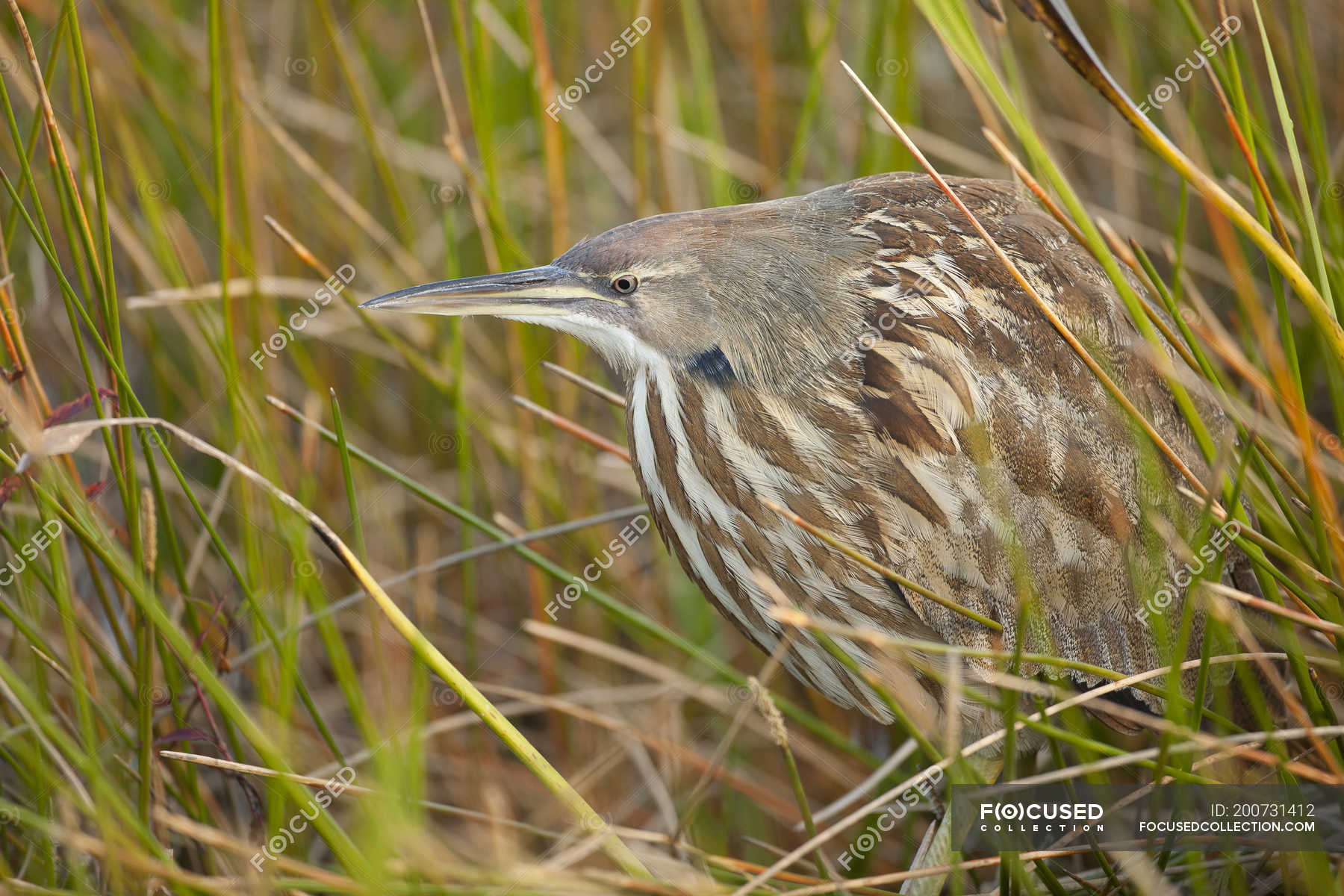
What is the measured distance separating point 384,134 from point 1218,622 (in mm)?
2208

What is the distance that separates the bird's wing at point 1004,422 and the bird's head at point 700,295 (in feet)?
0.24

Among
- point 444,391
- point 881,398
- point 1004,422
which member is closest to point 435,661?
point 881,398

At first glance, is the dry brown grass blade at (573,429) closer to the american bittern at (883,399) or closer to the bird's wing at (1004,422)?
the american bittern at (883,399)

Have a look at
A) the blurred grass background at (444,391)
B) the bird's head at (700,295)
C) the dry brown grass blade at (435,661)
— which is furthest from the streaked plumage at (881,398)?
the dry brown grass blade at (435,661)

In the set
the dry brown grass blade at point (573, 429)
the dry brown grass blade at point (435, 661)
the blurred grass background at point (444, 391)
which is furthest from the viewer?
the dry brown grass blade at point (573, 429)

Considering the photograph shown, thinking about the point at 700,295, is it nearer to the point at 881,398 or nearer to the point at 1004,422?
the point at 881,398

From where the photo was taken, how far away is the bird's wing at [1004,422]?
1.53 meters

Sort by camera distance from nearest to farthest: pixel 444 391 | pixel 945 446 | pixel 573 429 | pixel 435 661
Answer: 1. pixel 435 661
2. pixel 945 446
3. pixel 573 429
4. pixel 444 391

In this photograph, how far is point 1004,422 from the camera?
60.6 inches

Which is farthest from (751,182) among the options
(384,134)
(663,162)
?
(384,134)

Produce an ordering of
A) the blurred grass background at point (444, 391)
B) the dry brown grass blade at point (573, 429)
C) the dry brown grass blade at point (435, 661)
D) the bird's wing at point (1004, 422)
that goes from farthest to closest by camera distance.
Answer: the dry brown grass blade at point (573, 429)
the bird's wing at point (1004, 422)
the blurred grass background at point (444, 391)
the dry brown grass blade at point (435, 661)

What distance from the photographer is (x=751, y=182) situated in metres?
2.70

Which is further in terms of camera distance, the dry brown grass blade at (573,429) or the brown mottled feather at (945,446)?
the dry brown grass blade at (573,429)

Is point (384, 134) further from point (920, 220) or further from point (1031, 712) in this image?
point (1031, 712)
